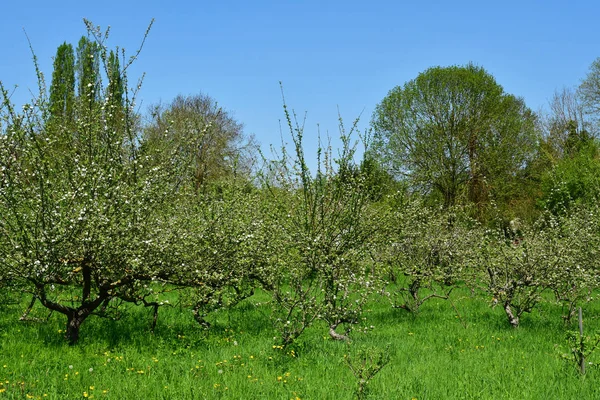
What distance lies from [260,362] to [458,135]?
2233 cm

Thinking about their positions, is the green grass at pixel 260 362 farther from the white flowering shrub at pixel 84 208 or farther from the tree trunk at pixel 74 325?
the white flowering shrub at pixel 84 208

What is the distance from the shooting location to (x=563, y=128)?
3150cm

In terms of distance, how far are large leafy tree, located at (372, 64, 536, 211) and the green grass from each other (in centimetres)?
1717

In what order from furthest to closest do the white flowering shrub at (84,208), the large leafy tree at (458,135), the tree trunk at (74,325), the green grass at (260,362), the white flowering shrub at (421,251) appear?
the large leafy tree at (458,135) → the white flowering shrub at (421,251) → the tree trunk at (74,325) → the white flowering shrub at (84,208) → the green grass at (260,362)

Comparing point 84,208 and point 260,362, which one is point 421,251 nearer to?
point 260,362

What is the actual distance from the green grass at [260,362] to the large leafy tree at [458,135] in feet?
56.3

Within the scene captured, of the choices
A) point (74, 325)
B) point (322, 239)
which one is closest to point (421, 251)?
point (322, 239)

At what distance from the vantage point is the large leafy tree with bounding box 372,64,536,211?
2647 centimetres

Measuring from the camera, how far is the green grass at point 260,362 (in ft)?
18.7

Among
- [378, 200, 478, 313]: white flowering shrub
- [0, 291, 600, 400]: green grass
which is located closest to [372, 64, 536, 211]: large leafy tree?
[378, 200, 478, 313]: white flowering shrub

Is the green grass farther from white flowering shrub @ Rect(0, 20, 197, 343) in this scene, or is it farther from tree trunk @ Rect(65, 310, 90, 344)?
white flowering shrub @ Rect(0, 20, 197, 343)

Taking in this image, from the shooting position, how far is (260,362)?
6949mm

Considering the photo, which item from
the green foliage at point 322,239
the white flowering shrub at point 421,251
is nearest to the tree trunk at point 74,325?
the green foliage at point 322,239

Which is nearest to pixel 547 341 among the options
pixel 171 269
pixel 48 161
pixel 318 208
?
pixel 318 208
